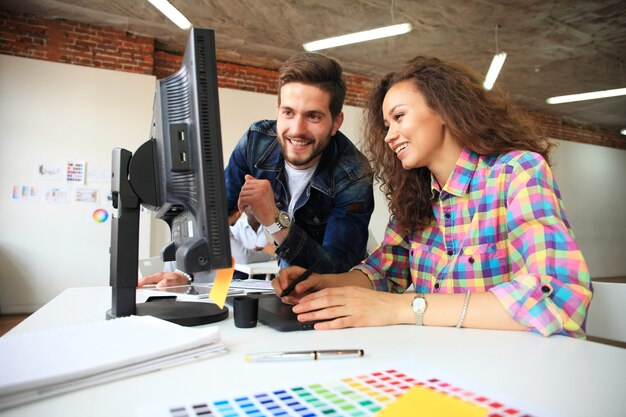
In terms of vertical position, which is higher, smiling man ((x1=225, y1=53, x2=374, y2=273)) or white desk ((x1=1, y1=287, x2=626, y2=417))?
smiling man ((x1=225, y1=53, x2=374, y2=273))

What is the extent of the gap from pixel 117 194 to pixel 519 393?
827mm

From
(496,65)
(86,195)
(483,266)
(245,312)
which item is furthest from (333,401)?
(86,195)

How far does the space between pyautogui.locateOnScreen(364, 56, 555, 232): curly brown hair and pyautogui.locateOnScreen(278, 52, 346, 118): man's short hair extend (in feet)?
0.67

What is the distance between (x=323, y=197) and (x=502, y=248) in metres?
0.75

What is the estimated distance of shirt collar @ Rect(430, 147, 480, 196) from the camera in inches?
47.3

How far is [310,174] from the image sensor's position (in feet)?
5.62

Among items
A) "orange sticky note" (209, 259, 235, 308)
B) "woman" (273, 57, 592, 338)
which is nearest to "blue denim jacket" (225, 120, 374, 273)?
"woman" (273, 57, 592, 338)

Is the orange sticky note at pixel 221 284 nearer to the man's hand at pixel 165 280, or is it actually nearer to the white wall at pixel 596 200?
the man's hand at pixel 165 280

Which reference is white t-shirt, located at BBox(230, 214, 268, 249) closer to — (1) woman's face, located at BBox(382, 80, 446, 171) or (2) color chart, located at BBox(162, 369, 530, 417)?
(1) woman's face, located at BBox(382, 80, 446, 171)

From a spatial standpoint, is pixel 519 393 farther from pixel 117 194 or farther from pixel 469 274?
pixel 117 194

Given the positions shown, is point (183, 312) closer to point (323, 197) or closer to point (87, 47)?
point (323, 197)

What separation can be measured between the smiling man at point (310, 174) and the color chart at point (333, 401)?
2.70 feet

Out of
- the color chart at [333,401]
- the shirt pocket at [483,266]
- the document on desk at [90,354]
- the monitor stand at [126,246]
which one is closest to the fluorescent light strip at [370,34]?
Result: the shirt pocket at [483,266]

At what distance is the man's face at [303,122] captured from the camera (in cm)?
152
